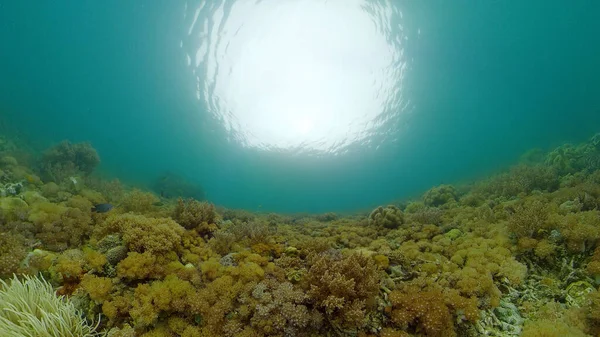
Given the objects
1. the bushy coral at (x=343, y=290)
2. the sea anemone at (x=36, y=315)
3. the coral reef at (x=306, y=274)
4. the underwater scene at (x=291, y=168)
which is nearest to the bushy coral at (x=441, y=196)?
the underwater scene at (x=291, y=168)

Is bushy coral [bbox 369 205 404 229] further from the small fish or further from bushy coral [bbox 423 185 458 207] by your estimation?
the small fish

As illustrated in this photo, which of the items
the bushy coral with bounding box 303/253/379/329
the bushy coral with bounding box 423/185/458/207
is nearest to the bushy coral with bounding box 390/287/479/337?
the bushy coral with bounding box 303/253/379/329

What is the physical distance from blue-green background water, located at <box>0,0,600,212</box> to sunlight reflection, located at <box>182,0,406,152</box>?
0.98 m

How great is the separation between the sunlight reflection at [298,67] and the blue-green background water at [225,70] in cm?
98

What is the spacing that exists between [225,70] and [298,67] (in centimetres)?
1083

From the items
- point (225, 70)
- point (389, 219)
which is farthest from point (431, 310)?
point (225, 70)

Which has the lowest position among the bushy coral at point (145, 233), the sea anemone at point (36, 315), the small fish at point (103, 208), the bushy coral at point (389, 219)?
the sea anemone at point (36, 315)

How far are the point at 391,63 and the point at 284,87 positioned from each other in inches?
634

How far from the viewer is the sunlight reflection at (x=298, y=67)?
26562mm

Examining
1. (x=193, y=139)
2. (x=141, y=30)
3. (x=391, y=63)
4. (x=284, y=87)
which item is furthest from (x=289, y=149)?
(x=141, y=30)

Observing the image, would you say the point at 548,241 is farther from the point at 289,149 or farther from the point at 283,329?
the point at 289,149

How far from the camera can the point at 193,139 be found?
58625mm

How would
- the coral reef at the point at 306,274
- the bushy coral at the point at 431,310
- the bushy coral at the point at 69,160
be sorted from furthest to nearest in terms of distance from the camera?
the bushy coral at the point at 69,160 → the coral reef at the point at 306,274 → the bushy coral at the point at 431,310

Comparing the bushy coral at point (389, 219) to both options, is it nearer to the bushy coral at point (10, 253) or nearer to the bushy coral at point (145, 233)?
the bushy coral at point (145, 233)
